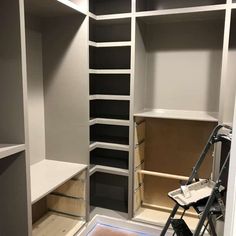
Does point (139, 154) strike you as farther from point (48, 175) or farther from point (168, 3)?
point (168, 3)

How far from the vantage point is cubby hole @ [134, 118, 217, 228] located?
2490mm

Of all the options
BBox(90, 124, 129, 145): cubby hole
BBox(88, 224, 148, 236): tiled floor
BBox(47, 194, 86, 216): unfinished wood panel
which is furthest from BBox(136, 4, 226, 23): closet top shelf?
BBox(88, 224, 148, 236): tiled floor

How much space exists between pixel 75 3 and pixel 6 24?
823 mm

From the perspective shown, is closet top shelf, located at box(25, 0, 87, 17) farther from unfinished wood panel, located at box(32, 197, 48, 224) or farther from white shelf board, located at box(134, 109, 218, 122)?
unfinished wood panel, located at box(32, 197, 48, 224)

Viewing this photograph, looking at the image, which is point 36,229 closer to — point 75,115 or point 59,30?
point 75,115

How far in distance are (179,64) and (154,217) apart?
1.59 m

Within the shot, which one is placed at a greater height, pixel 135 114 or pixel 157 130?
pixel 135 114

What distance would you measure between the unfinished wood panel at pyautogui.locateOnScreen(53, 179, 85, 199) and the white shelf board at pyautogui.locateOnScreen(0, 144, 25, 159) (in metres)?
0.95

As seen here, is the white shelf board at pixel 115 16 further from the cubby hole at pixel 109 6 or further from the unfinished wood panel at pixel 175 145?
the unfinished wood panel at pixel 175 145

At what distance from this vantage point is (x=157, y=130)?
2.63m

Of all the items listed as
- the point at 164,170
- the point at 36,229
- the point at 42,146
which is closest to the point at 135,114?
the point at 164,170

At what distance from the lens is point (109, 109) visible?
2.71 metres

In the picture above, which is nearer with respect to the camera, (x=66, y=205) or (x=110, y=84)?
(x=66, y=205)

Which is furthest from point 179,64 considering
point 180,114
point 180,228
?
point 180,228
